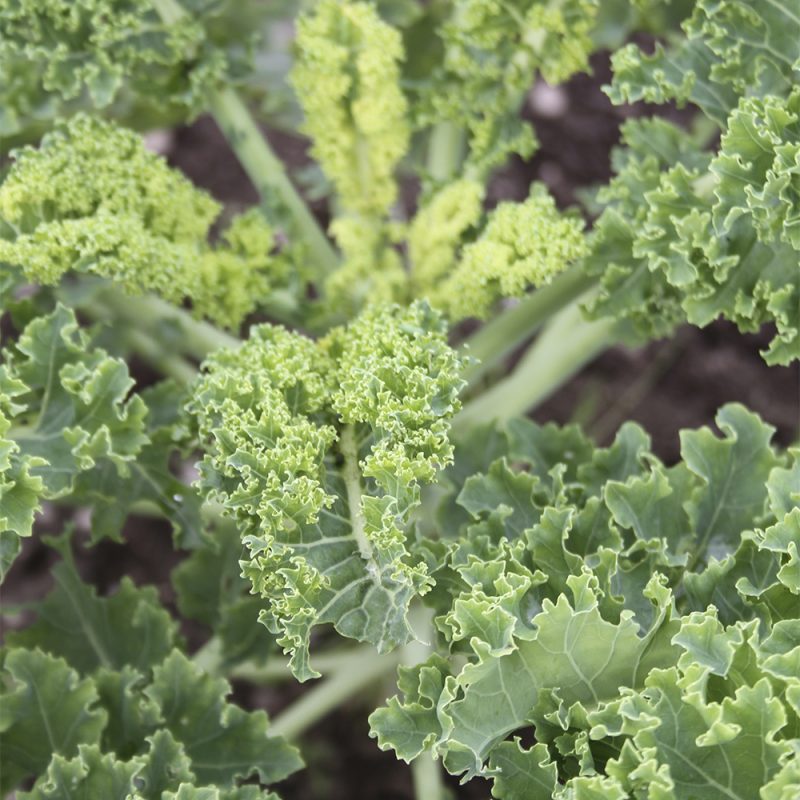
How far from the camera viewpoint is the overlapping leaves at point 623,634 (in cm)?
198

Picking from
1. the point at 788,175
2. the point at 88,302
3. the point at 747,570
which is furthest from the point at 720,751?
the point at 88,302

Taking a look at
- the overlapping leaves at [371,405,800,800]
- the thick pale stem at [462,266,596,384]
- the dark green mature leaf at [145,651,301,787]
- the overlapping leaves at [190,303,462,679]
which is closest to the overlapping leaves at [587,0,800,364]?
the thick pale stem at [462,266,596,384]

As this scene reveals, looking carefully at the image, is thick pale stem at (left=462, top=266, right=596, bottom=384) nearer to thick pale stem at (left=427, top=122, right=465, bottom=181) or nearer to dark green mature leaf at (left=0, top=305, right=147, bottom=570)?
thick pale stem at (left=427, top=122, right=465, bottom=181)

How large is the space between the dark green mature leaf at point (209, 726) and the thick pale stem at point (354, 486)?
0.56 meters

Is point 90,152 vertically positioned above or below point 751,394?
above

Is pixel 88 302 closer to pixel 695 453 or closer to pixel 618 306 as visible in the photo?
pixel 618 306

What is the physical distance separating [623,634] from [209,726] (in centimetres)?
103

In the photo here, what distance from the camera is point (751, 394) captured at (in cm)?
448

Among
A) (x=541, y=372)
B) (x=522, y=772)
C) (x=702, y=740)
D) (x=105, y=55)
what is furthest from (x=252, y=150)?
(x=702, y=740)

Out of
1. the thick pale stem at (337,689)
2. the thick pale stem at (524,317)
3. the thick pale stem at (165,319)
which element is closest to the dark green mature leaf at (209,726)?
the thick pale stem at (337,689)

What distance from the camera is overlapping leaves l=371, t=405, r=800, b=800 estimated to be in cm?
198

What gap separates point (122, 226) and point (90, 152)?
0.25m

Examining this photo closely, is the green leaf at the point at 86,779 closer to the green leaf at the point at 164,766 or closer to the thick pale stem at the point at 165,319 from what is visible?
the green leaf at the point at 164,766

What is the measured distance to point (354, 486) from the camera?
2.40 metres
